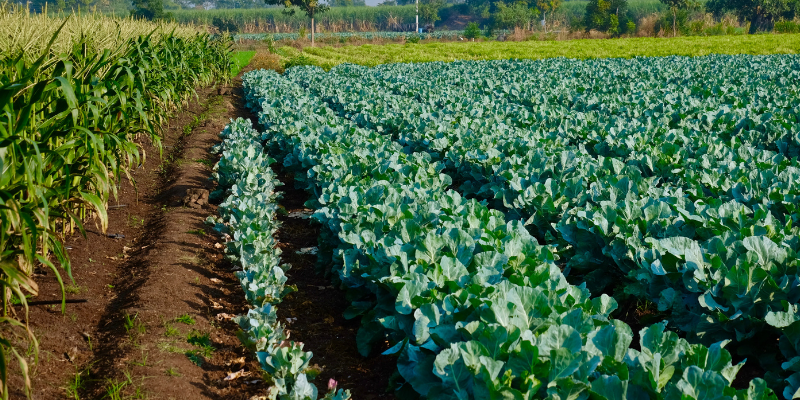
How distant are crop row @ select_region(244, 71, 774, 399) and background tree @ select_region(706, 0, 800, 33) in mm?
64215

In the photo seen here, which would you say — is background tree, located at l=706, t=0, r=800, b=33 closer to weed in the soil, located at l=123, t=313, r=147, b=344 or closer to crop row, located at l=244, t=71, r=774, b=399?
crop row, located at l=244, t=71, r=774, b=399

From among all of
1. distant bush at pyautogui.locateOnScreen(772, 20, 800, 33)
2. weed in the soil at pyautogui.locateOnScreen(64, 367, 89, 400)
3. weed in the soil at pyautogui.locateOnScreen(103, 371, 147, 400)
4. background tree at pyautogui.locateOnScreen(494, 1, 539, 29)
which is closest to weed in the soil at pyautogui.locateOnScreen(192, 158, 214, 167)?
weed in the soil at pyautogui.locateOnScreen(64, 367, 89, 400)

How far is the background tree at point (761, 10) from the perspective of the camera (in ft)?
185

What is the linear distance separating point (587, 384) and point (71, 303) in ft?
12.6

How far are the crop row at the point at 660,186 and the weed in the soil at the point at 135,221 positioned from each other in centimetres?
374

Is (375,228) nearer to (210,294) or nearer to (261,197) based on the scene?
(210,294)

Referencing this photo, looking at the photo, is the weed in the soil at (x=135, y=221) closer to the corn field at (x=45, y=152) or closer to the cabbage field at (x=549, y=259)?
the corn field at (x=45, y=152)

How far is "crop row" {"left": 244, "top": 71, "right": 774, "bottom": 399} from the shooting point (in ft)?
8.04

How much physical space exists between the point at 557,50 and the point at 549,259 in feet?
113

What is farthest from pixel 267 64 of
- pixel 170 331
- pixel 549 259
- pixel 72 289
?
pixel 549 259

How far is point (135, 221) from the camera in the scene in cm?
680

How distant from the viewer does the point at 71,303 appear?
4531 mm

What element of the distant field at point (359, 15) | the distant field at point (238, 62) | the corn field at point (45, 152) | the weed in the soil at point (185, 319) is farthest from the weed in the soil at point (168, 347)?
the distant field at point (359, 15)

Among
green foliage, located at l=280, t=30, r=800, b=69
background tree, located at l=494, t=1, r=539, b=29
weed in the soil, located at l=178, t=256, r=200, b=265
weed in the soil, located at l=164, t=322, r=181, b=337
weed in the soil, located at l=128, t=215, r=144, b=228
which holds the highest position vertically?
background tree, located at l=494, t=1, r=539, b=29
